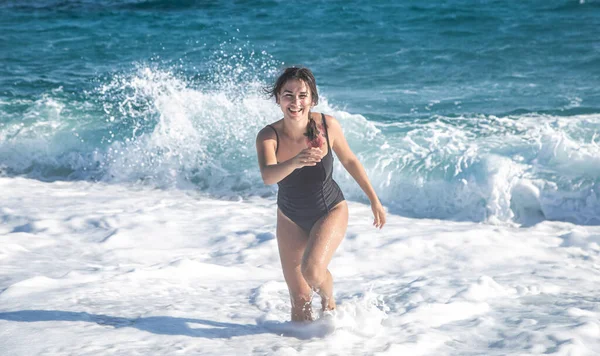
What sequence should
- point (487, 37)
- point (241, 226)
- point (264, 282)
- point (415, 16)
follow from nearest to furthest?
1. point (264, 282)
2. point (241, 226)
3. point (487, 37)
4. point (415, 16)

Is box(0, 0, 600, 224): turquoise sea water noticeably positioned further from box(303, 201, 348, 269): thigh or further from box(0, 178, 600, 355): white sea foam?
box(303, 201, 348, 269): thigh

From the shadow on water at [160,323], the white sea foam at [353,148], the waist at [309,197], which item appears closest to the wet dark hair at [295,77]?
the waist at [309,197]

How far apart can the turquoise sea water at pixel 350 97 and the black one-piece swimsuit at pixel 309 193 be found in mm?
4018

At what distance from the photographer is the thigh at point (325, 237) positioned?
12.9ft

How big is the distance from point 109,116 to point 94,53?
462 centimetres

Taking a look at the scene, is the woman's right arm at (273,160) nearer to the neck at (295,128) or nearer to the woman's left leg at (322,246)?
the neck at (295,128)

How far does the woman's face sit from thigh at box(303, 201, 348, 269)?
0.55 m

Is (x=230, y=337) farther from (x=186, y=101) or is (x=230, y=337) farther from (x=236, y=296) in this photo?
(x=186, y=101)

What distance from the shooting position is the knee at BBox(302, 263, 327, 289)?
3.93m

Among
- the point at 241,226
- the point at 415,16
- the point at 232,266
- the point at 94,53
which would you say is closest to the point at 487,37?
the point at 415,16

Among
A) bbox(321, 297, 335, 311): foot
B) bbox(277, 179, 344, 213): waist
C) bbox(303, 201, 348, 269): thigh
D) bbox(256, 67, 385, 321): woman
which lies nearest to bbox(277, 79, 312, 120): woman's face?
bbox(256, 67, 385, 321): woman

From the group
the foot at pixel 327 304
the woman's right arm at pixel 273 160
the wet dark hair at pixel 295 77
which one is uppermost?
the wet dark hair at pixel 295 77

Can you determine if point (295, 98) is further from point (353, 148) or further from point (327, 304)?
point (353, 148)

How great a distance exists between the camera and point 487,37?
15.0m
